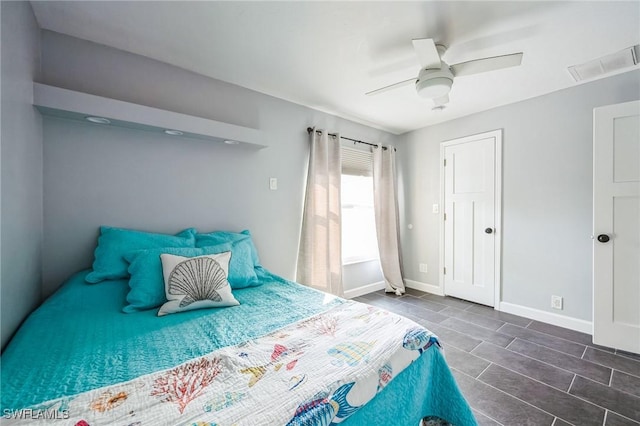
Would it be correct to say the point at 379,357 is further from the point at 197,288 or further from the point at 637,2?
the point at 637,2

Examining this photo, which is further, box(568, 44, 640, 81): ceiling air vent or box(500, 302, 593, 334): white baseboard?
box(500, 302, 593, 334): white baseboard

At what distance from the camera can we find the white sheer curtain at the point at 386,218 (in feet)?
12.5

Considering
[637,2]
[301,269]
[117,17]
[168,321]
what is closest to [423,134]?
[637,2]

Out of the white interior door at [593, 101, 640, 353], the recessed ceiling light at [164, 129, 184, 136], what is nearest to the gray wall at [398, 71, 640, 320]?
the white interior door at [593, 101, 640, 353]

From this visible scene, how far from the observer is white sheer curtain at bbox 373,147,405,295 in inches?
150

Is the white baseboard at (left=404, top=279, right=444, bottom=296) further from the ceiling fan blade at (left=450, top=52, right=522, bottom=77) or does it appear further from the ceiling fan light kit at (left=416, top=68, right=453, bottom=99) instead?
the ceiling fan blade at (left=450, top=52, right=522, bottom=77)

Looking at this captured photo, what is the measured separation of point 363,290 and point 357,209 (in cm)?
117

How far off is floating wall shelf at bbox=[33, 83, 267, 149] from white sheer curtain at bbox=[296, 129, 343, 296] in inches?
34.2

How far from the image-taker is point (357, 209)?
385 cm

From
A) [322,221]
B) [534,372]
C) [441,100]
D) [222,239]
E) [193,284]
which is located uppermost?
[441,100]

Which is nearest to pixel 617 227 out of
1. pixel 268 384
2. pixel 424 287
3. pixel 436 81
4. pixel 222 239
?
pixel 436 81

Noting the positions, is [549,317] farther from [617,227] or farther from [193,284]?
[193,284]

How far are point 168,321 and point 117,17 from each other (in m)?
1.92

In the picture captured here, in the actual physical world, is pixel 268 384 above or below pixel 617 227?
below
